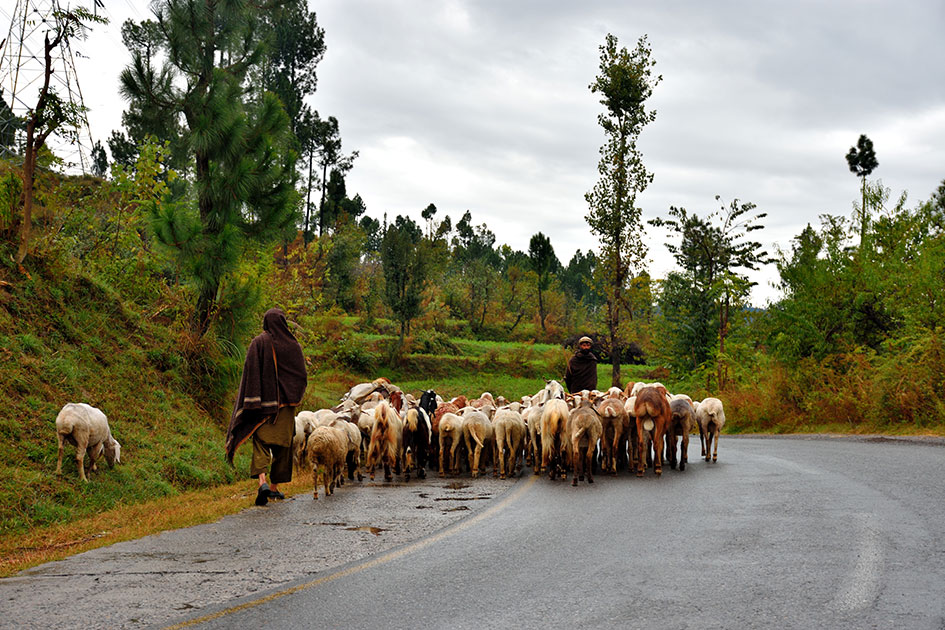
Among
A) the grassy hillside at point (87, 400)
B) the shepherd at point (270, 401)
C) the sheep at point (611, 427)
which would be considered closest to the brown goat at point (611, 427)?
the sheep at point (611, 427)

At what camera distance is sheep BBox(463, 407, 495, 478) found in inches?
508

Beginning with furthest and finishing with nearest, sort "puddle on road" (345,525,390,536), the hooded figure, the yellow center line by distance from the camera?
the hooded figure < "puddle on road" (345,525,390,536) < the yellow center line

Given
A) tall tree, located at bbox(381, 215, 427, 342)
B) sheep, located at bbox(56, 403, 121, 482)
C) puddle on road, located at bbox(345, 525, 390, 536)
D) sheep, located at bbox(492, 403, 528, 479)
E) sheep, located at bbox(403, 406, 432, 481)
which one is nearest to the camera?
puddle on road, located at bbox(345, 525, 390, 536)

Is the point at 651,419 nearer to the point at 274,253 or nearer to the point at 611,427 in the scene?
the point at 611,427

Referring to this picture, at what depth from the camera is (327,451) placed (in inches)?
414

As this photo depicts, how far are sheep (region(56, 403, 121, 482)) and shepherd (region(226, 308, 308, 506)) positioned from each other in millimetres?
2320

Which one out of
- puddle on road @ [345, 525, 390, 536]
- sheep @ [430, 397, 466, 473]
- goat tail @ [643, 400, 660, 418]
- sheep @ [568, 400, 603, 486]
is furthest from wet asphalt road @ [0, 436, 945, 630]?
sheep @ [430, 397, 466, 473]

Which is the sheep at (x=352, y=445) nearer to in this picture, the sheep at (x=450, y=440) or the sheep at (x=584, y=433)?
the sheep at (x=450, y=440)

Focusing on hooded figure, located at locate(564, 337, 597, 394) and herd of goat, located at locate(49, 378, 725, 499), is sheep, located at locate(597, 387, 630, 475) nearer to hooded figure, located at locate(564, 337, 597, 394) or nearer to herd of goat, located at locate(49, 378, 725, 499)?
herd of goat, located at locate(49, 378, 725, 499)

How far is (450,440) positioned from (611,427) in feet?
9.26

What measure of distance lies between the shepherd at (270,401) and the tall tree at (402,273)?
103 ft

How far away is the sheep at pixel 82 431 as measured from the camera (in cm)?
1073

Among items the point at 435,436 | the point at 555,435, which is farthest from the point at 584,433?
the point at 435,436

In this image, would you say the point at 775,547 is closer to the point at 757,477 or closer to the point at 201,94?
the point at 757,477
